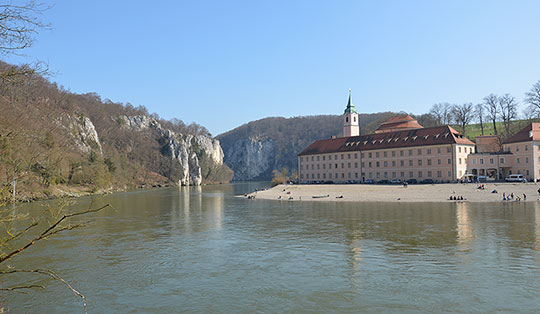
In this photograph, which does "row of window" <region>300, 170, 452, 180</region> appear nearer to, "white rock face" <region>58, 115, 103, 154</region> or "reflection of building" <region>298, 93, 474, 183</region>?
"reflection of building" <region>298, 93, 474, 183</region>

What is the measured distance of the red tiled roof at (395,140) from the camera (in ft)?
254

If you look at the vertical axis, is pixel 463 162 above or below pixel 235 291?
above

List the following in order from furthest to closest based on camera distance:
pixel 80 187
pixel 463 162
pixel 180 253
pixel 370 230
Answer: pixel 80 187 → pixel 463 162 → pixel 370 230 → pixel 180 253

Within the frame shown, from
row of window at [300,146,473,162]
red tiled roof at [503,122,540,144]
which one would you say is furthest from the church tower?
red tiled roof at [503,122,540,144]

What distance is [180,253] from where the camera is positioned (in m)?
22.0

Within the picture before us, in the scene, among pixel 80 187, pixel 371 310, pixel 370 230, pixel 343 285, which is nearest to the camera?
pixel 371 310

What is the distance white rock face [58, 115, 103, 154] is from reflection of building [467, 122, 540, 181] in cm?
8921

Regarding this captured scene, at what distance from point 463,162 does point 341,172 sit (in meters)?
26.8

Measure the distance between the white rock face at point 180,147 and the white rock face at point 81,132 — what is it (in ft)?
137

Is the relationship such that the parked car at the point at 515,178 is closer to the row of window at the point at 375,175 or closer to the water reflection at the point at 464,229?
the row of window at the point at 375,175

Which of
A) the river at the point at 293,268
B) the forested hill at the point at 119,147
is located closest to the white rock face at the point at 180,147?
the forested hill at the point at 119,147

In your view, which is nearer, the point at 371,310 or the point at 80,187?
the point at 371,310

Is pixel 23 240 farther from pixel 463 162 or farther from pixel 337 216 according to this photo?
pixel 463 162

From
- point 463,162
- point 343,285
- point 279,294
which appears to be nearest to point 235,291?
point 279,294
